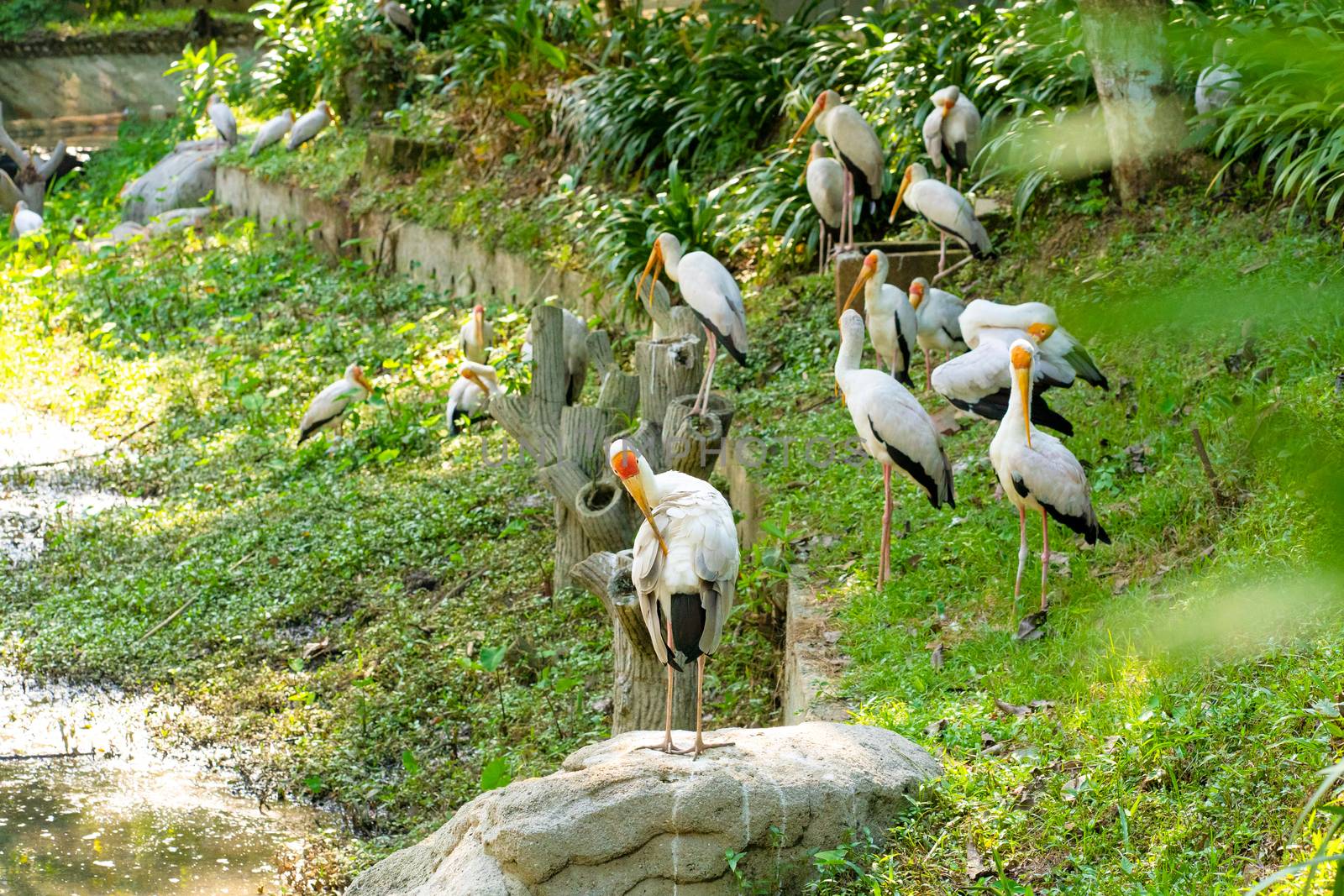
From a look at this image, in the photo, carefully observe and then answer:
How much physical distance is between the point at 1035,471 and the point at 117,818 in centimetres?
360

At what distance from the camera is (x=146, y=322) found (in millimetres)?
11461

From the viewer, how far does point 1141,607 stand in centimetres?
392

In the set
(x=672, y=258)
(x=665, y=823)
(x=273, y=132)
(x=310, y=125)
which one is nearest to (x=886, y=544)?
(x=665, y=823)

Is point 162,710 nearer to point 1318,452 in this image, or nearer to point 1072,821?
point 1072,821

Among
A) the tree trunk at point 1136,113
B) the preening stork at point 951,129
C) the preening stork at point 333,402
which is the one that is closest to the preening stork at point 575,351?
the preening stork at point 333,402

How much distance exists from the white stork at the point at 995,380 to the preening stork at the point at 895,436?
0.95ft

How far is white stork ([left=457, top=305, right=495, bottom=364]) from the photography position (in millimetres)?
8594

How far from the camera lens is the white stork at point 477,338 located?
8.59m

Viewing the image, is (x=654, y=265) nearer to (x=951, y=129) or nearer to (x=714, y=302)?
(x=714, y=302)

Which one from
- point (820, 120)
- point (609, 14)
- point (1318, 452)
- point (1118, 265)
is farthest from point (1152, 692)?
point (609, 14)

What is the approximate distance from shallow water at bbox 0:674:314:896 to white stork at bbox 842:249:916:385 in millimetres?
3140

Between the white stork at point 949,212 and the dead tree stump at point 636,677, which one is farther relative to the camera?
the white stork at point 949,212

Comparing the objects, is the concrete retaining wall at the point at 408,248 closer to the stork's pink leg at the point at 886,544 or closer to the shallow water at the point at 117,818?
the shallow water at the point at 117,818

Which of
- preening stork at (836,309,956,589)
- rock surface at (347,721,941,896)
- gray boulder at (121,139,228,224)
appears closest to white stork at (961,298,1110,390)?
preening stork at (836,309,956,589)
